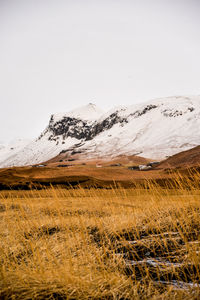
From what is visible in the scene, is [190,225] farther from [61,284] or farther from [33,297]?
[33,297]

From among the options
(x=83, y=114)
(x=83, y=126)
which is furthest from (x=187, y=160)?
(x=83, y=114)

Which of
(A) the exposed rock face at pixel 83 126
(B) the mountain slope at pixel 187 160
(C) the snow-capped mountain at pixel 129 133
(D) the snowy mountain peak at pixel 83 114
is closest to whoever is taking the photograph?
(B) the mountain slope at pixel 187 160

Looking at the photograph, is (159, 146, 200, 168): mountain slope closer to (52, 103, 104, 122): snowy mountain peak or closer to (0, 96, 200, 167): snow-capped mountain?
(0, 96, 200, 167): snow-capped mountain

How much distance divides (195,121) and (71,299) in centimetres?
8679

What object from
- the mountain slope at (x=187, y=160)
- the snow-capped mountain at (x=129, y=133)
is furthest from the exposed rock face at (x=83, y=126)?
the mountain slope at (x=187, y=160)

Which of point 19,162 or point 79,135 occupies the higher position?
point 79,135

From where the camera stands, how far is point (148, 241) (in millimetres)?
2729

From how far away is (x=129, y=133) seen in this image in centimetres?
9388

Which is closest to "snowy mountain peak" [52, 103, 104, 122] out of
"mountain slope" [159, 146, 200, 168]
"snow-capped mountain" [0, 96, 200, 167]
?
"snow-capped mountain" [0, 96, 200, 167]

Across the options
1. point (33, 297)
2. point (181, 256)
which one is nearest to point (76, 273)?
point (33, 297)

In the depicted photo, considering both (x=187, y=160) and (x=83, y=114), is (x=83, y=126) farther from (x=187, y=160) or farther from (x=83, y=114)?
(x=187, y=160)

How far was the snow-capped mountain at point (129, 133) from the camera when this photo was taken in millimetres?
70688

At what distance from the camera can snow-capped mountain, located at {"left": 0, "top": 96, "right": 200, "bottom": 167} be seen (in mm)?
70688

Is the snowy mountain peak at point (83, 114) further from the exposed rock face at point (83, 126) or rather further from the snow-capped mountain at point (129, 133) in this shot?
the exposed rock face at point (83, 126)
